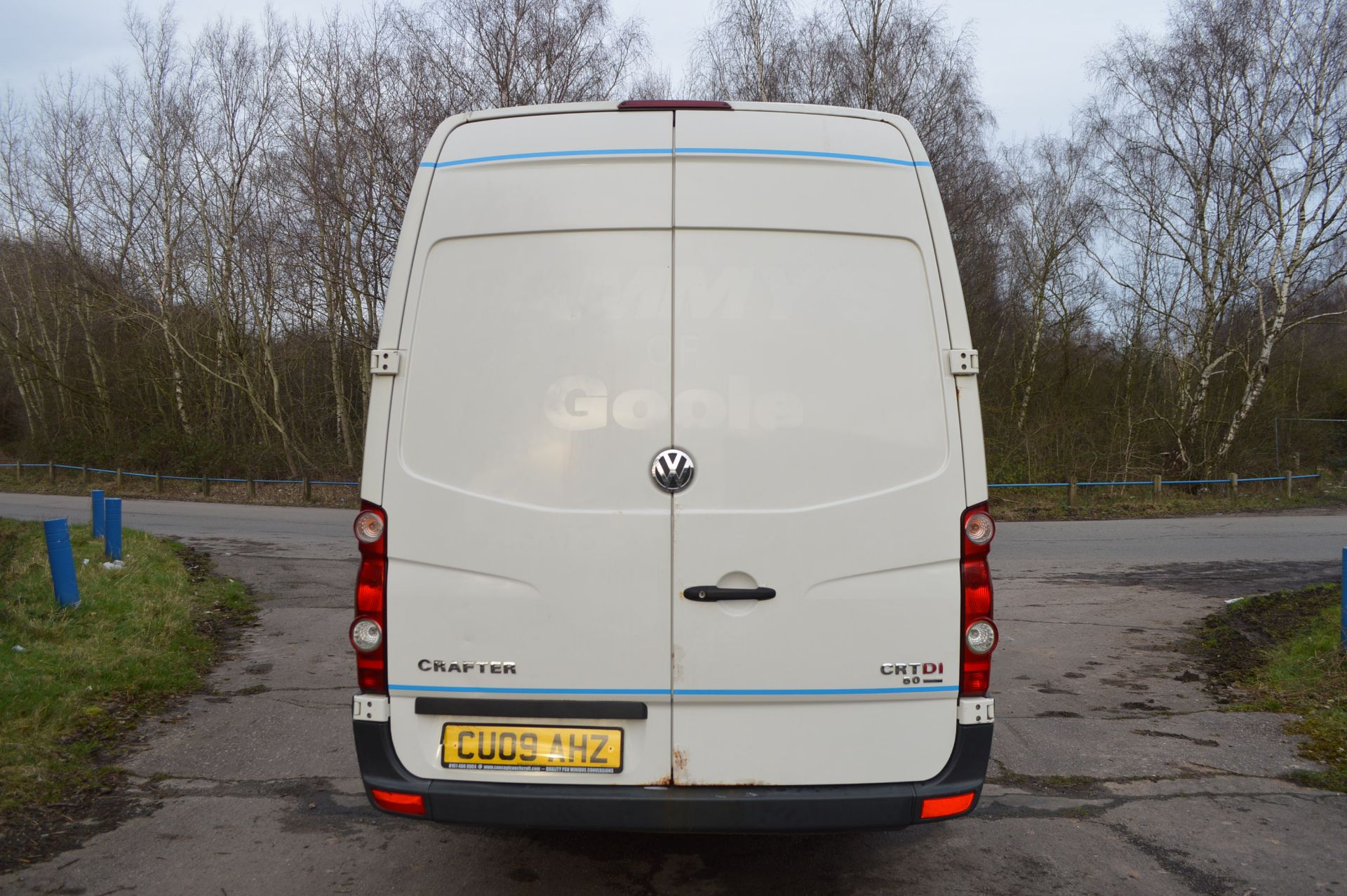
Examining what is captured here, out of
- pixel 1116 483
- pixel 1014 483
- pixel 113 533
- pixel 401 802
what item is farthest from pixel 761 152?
pixel 1116 483

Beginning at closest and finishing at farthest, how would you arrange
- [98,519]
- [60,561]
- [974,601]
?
[974,601]
[60,561]
[98,519]

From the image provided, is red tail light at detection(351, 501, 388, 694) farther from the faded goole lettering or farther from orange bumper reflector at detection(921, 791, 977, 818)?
orange bumper reflector at detection(921, 791, 977, 818)

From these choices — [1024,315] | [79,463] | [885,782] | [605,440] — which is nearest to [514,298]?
[605,440]

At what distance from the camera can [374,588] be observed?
3135 millimetres

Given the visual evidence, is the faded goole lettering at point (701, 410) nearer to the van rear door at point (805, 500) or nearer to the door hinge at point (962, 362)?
the van rear door at point (805, 500)

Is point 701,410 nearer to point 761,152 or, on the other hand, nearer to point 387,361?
point 761,152

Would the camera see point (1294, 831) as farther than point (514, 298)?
Yes

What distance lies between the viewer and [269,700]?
635 centimetres

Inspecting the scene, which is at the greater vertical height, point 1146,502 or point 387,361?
point 387,361

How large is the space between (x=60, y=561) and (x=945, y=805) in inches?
292

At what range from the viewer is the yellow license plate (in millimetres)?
3053

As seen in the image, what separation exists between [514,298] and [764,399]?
0.85 meters

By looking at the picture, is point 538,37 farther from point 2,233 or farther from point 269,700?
point 2,233

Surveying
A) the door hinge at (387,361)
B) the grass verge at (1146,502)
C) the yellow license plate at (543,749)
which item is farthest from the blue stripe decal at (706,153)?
the grass verge at (1146,502)
